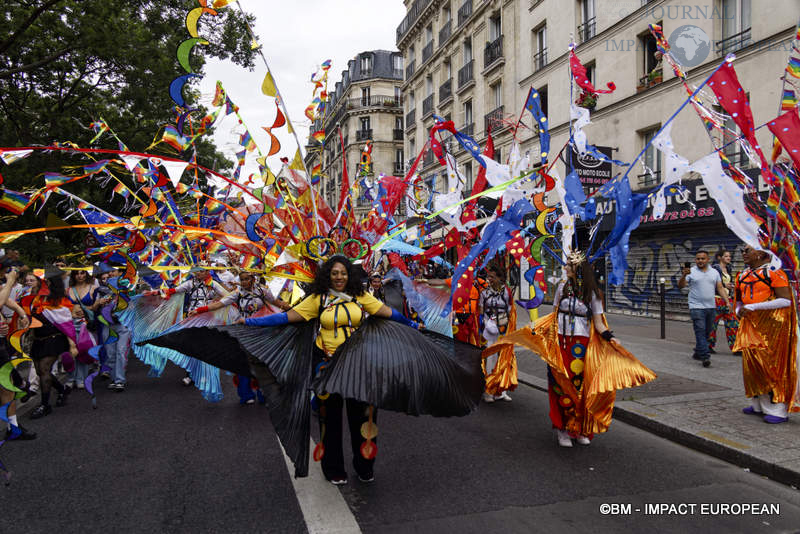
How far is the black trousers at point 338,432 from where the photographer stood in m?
3.74

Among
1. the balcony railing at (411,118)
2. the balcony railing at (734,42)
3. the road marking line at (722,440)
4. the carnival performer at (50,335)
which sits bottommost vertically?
the road marking line at (722,440)

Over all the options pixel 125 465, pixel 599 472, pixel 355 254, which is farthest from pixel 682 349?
pixel 125 465

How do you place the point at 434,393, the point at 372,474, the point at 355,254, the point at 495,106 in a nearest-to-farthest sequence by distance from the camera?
the point at 434,393
the point at 372,474
the point at 355,254
the point at 495,106

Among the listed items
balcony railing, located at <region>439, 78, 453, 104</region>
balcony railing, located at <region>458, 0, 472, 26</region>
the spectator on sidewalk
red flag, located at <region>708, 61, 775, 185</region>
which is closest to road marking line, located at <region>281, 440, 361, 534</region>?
red flag, located at <region>708, 61, 775, 185</region>

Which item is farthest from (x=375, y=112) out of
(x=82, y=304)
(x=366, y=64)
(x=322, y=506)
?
(x=322, y=506)

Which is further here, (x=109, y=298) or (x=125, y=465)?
(x=109, y=298)

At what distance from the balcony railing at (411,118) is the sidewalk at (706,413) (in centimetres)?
2446

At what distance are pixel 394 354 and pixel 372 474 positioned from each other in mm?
1050

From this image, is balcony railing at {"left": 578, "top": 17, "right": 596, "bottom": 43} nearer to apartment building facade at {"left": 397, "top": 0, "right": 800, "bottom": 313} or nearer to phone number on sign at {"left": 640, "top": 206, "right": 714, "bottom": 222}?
apartment building facade at {"left": 397, "top": 0, "right": 800, "bottom": 313}

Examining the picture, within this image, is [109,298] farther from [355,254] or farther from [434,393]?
[434,393]

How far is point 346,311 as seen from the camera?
3846 mm

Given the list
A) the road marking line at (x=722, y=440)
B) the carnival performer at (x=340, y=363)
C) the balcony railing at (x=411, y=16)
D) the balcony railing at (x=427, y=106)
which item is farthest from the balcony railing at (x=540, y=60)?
the carnival performer at (x=340, y=363)

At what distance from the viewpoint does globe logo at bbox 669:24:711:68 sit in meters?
12.8

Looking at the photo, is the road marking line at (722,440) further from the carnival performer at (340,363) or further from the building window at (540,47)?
the building window at (540,47)
